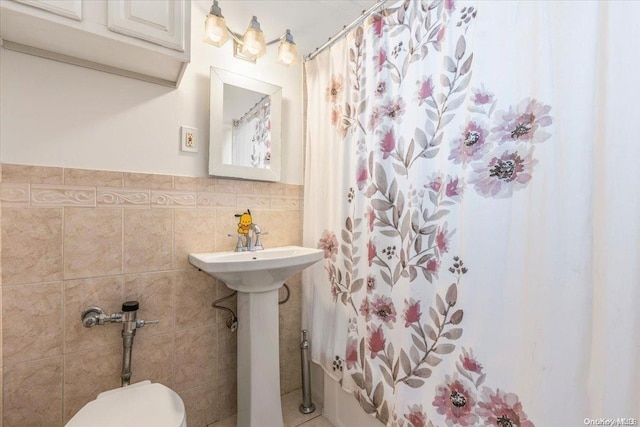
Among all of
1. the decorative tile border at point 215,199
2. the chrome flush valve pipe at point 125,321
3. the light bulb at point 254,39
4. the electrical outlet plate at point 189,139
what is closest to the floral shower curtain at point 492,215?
the light bulb at point 254,39

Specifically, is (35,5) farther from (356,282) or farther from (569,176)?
(569,176)

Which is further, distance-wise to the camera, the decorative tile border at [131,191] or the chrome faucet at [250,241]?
the chrome faucet at [250,241]

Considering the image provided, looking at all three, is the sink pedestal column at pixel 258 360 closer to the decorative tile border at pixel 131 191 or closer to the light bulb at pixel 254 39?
the decorative tile border at pixel 131 191

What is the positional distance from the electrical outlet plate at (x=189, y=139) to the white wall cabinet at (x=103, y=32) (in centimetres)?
27

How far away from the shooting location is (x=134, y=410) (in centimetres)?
91

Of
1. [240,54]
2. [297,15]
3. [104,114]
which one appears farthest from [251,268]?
[297,15]

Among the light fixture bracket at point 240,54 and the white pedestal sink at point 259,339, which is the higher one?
the light fixture bracket at point 240,54

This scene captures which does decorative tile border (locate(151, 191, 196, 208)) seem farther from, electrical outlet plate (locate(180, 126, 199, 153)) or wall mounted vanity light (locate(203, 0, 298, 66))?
wall mounted vanity light (locate(203, 0, 298, 66))

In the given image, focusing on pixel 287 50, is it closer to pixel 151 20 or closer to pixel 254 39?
pixel 254 39

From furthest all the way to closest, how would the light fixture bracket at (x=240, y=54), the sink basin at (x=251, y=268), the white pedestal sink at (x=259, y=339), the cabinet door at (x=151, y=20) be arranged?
1. the light fixture bracket at (x=240, y=54)
2. the white pedestal sink at (x=259, y=339)
3. the sink basin at (x=251, y=268)
4. the cabinet door at (x=151, y=20)

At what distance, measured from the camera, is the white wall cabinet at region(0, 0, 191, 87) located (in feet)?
2.89

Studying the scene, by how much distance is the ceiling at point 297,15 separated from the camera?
1.49 metres

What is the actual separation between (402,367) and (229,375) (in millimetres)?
924

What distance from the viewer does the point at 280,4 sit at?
1622mm
